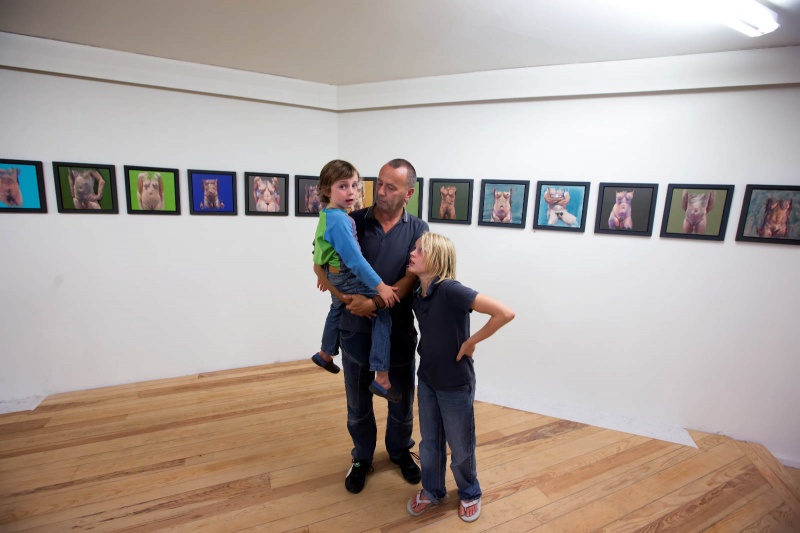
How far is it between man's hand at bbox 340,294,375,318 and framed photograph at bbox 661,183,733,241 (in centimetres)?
251

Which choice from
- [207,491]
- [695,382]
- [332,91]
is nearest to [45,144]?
[332,91]

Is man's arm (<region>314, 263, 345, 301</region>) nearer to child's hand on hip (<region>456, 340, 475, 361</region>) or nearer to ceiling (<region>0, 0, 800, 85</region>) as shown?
child's hand on hip (<region>456, 340, 475, 361</region>)

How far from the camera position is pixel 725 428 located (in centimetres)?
310

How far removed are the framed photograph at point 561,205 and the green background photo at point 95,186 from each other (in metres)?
3.78

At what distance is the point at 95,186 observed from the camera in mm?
3277

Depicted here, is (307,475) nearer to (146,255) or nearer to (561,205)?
(146,255)

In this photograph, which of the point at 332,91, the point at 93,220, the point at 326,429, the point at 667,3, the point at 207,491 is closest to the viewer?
the point at 667,3

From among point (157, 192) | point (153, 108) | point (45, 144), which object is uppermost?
point (153, 108)

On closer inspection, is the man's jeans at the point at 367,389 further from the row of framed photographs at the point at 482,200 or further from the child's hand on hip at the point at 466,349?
the row of framed photographs at the point at 482,200

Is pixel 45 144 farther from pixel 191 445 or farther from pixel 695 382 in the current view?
pixel 695 382

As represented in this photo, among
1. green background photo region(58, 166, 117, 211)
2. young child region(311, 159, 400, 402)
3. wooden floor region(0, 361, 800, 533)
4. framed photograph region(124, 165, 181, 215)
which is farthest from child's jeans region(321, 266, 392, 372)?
green background photo region(58, 166, 117, 211)

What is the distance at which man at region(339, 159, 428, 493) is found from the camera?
215 cm

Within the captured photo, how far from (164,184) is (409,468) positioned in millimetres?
3259

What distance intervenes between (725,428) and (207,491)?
3.98m
